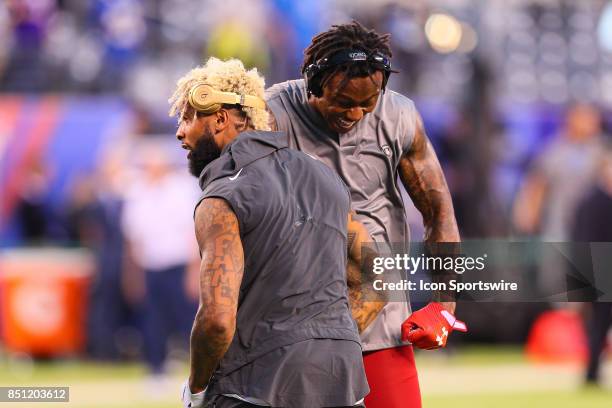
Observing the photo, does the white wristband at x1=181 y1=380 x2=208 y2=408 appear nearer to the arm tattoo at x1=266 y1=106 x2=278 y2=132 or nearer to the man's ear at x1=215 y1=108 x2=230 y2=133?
the man's ear at x1=215 y1=108 x2=230 y2=133

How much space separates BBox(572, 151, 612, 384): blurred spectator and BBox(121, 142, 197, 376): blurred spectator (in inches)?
157

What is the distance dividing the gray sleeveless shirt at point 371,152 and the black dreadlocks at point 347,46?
24 centimetres

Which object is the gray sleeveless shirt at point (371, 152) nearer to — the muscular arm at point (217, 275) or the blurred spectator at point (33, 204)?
the muscular arm at point (217, 275)

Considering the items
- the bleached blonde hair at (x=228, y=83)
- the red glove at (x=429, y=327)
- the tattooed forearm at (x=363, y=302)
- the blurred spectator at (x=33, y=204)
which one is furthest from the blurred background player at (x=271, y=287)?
the blurred spectator at (x=33, y=204)

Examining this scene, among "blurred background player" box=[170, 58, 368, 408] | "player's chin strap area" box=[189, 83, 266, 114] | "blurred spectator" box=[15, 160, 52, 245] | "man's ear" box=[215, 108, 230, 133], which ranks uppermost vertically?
"blurred spectator" box=[15, 160, 52, 245]

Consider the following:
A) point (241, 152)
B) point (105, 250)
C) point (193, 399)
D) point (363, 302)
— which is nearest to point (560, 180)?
point (105, 250)

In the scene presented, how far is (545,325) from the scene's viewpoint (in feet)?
49.8

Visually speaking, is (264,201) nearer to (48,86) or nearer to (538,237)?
(538,237)

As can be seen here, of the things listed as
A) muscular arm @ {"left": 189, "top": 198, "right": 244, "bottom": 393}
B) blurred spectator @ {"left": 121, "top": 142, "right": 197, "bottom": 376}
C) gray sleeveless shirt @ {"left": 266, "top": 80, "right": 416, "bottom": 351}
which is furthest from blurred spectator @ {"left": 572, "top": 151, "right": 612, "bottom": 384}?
muscular arm @ {"left": 189, "top": 198, "right": 244, "bottom": 393}

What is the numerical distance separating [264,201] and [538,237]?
1189 centimetres

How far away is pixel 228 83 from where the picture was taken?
15.2 ft

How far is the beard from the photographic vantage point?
15.2 feet

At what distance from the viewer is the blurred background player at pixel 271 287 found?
4223 millimetres

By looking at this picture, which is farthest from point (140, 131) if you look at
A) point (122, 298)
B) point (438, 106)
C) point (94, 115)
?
point (438, 106)
